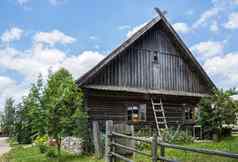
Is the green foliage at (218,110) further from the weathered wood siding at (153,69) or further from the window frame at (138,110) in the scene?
the window frame at (138,110)

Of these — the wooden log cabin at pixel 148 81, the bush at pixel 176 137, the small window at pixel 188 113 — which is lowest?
the bush at pixel 176 137

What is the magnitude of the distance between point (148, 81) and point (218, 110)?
4200 mm

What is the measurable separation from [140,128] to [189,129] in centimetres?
346

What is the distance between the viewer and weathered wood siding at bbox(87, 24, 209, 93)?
55.4 feet

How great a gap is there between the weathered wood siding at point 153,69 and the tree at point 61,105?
317 cm

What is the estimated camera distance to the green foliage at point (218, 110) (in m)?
16.2

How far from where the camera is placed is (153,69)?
18516 mm

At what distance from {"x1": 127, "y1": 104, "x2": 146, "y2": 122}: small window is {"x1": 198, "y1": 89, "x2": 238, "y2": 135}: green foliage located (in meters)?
3.11

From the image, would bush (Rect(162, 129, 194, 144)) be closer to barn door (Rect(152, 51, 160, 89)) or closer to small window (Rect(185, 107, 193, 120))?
barn door (Rect(152, 51, 160, 89))

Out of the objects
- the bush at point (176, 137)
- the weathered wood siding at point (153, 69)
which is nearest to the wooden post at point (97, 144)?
the weathered wood siding at point (153, 69)

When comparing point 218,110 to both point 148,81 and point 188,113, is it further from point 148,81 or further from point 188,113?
point 148,81

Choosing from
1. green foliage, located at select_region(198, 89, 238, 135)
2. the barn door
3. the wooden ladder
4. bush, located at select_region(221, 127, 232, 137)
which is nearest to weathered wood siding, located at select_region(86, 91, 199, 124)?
the wooden ladder

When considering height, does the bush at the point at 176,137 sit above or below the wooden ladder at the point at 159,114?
below

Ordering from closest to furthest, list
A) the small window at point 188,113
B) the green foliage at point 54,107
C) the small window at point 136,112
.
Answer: the green foliage at point 54,107 < the small window at point 136,112 < the small window at point 188,113
